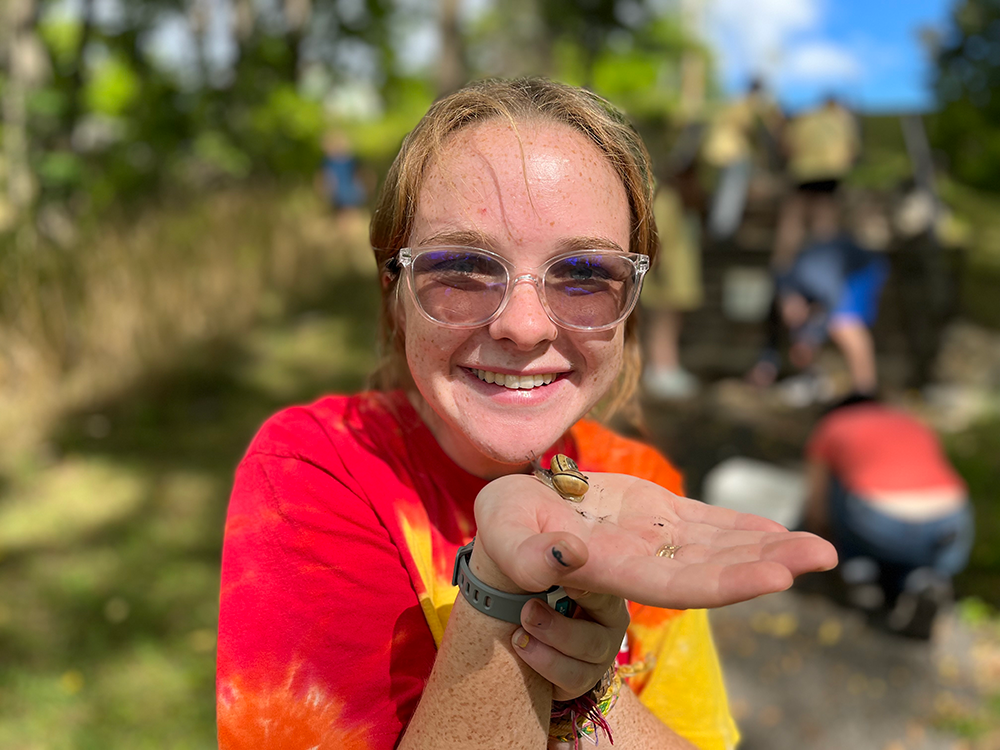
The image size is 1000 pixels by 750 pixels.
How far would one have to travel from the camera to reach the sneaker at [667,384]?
744 centimetres

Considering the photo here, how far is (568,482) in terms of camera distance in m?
1.03

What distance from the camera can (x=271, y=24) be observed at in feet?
40.4

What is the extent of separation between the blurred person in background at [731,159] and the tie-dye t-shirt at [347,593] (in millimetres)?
9555

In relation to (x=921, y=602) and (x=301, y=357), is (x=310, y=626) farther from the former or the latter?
(x=301, y=357)

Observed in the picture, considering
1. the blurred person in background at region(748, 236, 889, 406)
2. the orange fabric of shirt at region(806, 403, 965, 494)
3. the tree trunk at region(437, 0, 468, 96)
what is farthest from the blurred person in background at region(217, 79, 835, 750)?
the tree trunk at region(437, 0, 468, 96)

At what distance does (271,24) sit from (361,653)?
13.3 m

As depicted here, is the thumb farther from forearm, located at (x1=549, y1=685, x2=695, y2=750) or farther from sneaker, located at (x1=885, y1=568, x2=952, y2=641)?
sneaker, located at (x1=885, y1=568, x2=952, y2=641)

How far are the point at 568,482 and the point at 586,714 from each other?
0.37 m

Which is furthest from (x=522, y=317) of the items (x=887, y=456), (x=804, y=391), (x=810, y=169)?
(x=810, y=169)

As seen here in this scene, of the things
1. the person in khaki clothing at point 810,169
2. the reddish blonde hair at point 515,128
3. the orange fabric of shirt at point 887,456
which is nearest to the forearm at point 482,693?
the reddish blonde hair at point 515,128

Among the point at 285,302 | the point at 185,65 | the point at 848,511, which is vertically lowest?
the point at 285,302

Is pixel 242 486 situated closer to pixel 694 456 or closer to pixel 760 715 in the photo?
pixel 760 715

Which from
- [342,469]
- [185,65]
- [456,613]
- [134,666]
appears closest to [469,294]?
[342,469]

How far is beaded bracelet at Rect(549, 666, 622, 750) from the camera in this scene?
1102 mm
